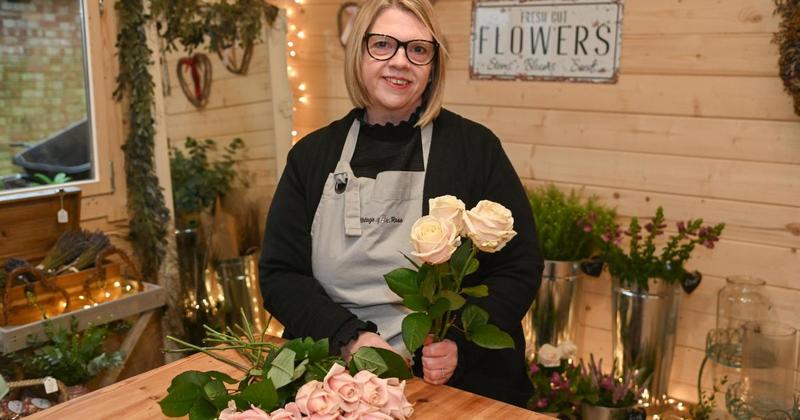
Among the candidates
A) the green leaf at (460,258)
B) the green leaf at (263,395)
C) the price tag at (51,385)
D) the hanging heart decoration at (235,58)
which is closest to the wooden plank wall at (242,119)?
the hanging heart decoration at (235,58)

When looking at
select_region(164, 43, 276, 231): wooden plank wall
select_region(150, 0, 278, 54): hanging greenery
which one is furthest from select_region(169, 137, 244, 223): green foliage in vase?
select_region(150, 0, 278, 54): hanging greenery

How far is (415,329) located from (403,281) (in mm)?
87

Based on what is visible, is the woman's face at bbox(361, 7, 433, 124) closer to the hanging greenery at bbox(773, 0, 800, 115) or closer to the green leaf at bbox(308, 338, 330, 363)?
the green leaf at bbox(308, 338, 330, 363)

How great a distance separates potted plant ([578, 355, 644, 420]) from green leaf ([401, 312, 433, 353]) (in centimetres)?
161

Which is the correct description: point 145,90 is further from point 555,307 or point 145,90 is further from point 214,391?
point 214,391

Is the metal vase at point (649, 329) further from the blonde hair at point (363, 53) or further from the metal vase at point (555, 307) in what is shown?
the blonde hair at point (363, 53)

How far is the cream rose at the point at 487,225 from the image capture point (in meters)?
1.37

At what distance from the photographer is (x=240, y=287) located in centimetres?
362

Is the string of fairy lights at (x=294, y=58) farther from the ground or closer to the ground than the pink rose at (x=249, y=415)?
→ farther from the ground

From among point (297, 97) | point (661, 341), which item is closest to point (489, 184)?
point (661, 341)

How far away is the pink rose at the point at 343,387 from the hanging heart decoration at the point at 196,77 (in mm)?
2426

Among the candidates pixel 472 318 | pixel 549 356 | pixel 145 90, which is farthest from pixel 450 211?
pixel 145 90

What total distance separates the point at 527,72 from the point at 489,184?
1585mm

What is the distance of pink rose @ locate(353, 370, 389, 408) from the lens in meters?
1.18
